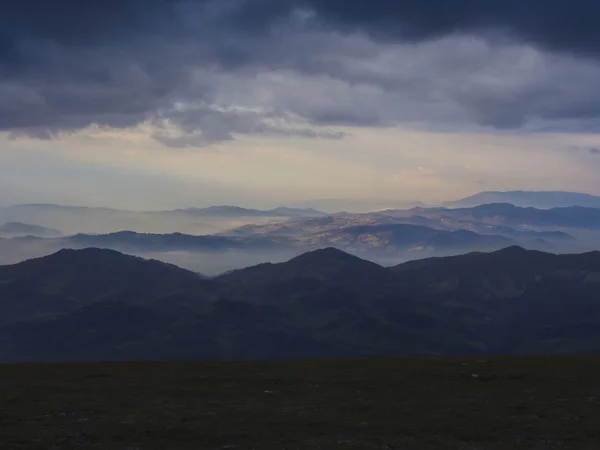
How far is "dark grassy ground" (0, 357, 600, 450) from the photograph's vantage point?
4231 cm

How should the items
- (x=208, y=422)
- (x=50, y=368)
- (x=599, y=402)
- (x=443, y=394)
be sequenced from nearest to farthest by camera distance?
(x=208, y=422) < (x=599, y=402) < (x=443, y=394) < (x=50, y=368)

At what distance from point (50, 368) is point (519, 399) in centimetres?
4951

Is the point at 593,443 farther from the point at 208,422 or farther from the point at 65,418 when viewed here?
the point at 65,418

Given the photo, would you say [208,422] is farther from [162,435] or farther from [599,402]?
[599,402]

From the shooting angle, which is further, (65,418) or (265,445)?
(65,418)

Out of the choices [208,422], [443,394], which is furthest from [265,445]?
[443,394]

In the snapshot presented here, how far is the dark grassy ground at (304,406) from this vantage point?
42312 mm

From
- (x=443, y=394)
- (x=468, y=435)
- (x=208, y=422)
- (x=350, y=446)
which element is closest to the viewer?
(x=350, y=446)

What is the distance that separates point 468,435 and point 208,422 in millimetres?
16338

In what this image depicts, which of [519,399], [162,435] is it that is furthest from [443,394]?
[162,435]

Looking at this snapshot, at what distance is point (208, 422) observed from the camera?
4750cm

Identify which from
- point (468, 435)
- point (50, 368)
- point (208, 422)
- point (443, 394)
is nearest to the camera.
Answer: point (468, 435)

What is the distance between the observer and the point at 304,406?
5353cm

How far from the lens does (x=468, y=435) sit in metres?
43.5
